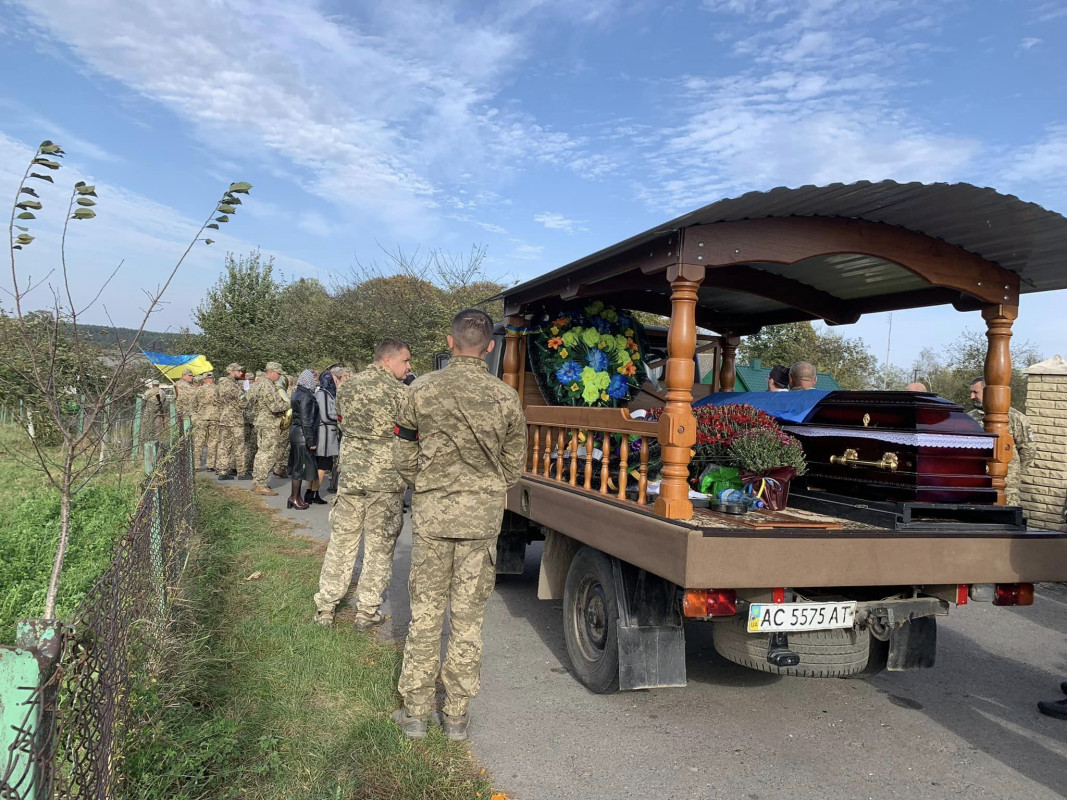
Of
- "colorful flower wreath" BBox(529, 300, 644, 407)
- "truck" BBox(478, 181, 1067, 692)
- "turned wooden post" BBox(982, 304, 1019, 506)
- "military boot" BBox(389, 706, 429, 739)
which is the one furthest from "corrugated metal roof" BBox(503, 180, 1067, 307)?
"military boot" BBox(389, 706, 429, 739)

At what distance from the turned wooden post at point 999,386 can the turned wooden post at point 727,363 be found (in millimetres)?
2749

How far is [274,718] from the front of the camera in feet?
11.9

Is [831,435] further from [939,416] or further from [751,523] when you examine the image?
[751,523]

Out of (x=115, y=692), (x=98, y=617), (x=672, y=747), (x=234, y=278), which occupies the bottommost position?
(x=672, y=747)

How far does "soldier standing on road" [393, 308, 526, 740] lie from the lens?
11.7ft

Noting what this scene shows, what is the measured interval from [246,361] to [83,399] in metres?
21.7

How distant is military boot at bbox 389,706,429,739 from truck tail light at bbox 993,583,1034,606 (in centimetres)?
304

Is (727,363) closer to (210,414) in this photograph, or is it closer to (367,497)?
(367,497)

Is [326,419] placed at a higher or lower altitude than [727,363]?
lower

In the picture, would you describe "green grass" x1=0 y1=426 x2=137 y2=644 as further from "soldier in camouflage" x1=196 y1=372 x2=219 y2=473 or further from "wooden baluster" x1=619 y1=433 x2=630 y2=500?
"soldier in camouflage" x1=196 y1=372 x2=219 y2=473

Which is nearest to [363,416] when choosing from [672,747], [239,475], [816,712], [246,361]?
[672,747]

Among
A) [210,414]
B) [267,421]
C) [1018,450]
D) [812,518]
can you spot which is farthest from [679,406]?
[210,414]

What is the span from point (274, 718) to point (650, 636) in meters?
1.93

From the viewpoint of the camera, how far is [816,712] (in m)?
4.28
